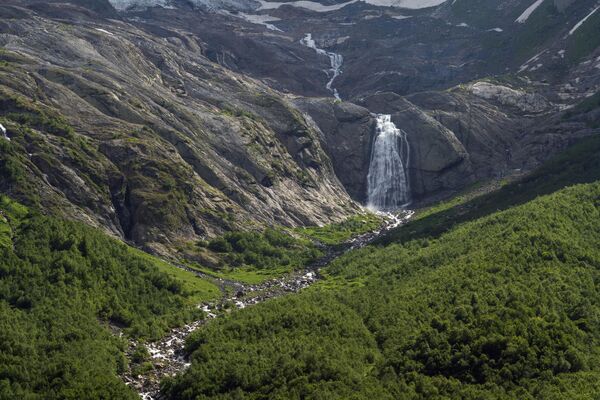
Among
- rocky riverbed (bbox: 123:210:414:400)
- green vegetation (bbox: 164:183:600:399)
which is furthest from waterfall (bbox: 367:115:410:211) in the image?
green vegetation (bbox: 164:183:600:399)

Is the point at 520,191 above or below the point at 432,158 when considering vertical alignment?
below

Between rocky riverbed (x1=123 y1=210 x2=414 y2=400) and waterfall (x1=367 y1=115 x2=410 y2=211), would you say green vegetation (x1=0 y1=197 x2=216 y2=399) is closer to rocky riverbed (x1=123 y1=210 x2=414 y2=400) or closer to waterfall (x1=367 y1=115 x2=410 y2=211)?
rocky riverbed (x1=123 y1=210 x2=414 y2=400)

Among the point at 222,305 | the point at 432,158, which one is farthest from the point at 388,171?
Answer: the point at 222,305

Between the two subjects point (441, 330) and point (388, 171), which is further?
point (388, 171)

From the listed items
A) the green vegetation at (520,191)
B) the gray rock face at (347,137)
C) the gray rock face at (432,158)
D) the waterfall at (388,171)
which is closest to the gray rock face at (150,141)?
the gray rock face at (347,137)

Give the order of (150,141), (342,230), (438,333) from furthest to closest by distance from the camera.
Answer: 1. (342,230)
2. (150,141)
3. (438,333)

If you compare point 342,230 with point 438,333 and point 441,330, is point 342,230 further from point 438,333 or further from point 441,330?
point 438,333

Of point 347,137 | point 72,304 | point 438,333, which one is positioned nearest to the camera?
point 438,333
